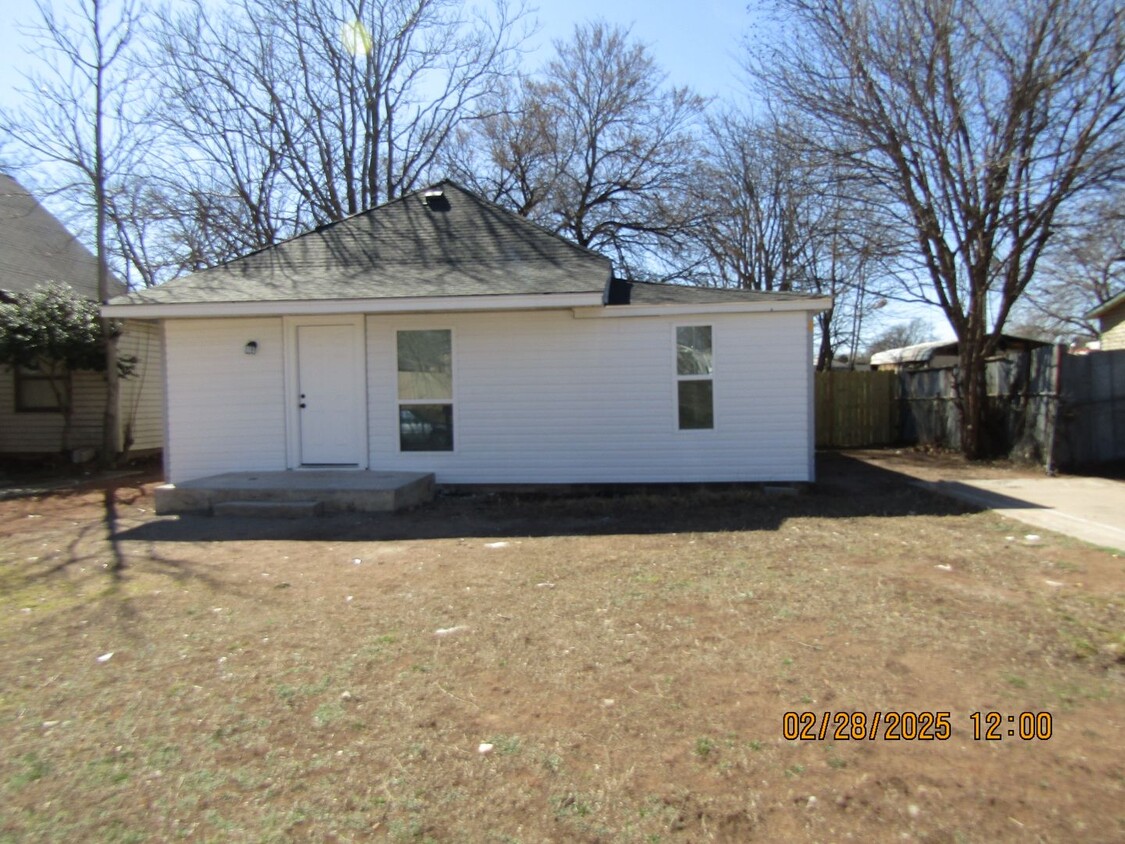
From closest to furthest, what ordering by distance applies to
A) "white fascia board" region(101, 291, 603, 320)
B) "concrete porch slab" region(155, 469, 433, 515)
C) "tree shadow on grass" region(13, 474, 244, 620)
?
"tree shadow on grass" region(13, 474, 244, 620), "concrete porch slab" region(155, 469, 433, 515), "white fascia board" region(101, 291, 603, 320)

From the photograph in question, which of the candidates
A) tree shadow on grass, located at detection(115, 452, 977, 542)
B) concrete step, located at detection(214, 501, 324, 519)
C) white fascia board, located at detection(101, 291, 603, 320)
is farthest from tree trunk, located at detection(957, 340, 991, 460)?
concrete step, located at detection(214, 501, 324, 519)

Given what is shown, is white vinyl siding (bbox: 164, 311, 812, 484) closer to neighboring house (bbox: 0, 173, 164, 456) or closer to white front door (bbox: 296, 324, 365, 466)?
white front door (bbox: 296, 324, 365, 466)

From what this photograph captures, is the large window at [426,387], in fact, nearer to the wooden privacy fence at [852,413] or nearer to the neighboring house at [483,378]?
the neighboring house at [483,378]

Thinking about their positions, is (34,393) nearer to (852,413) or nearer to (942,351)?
(852,413)

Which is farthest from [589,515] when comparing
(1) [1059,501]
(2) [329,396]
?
(1) [1059,501]

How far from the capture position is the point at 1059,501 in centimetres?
830

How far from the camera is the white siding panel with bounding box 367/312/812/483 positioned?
938cm

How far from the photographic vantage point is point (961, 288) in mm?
12953

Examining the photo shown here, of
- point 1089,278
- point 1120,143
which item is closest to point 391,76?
point 1120,143

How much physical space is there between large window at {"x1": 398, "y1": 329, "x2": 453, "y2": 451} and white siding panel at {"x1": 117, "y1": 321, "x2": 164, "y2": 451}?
843 cm

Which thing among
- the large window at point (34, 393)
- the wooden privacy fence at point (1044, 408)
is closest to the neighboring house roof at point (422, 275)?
the wooden privacy fence at point (1044, 408)

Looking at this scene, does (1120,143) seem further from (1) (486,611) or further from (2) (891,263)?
(1) (486,611)

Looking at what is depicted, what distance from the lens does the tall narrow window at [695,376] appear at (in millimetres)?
9461

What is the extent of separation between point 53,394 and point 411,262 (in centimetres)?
993
